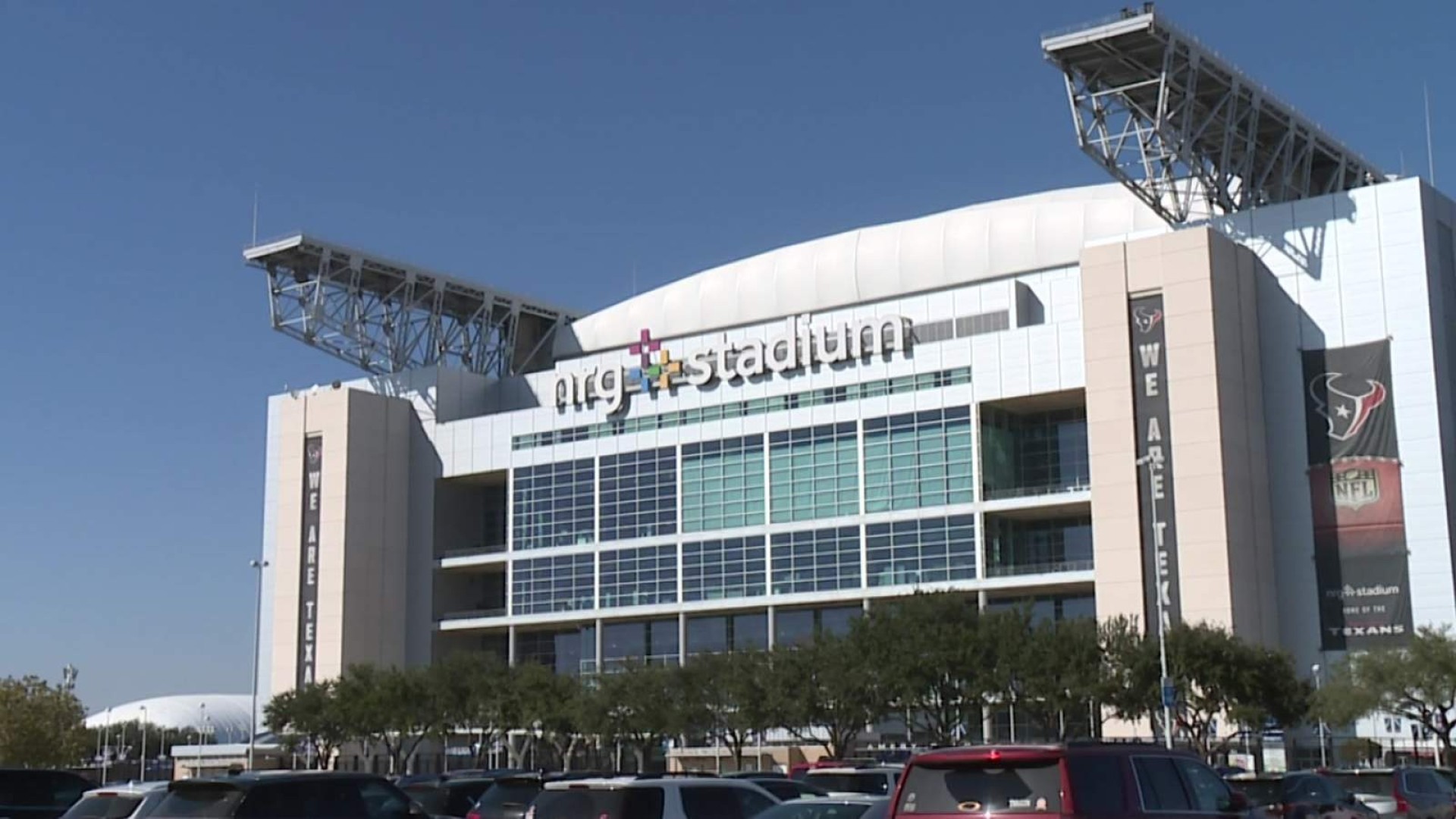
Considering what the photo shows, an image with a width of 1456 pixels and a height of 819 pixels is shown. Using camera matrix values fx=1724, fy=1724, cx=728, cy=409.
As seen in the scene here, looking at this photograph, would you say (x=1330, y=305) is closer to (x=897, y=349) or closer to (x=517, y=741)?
(x=897, y=349)

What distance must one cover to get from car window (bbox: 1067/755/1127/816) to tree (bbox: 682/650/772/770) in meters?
54.4

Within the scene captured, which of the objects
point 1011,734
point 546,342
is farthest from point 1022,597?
point 546,342

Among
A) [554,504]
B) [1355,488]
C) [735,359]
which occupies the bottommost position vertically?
[1355,488]

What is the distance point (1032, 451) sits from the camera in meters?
88.2

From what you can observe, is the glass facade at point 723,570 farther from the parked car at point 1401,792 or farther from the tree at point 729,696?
the parked car at point 1401,792

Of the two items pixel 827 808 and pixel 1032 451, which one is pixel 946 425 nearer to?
pixel 1032 451

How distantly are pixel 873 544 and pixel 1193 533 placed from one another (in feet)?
57.1

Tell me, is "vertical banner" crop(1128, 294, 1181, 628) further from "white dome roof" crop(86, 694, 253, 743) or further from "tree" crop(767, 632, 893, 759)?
"white dome roof" crop(86, 694, 253, 743)

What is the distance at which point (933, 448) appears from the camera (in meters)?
86.2

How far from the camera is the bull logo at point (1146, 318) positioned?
79500 mm

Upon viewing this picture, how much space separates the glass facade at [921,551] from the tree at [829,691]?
47.9 feet

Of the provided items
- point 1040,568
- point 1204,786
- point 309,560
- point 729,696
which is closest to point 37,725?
point 309,560

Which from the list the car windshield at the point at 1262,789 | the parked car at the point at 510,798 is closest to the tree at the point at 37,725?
the parked car at the point at 510,798

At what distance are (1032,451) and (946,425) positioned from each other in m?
5.33
